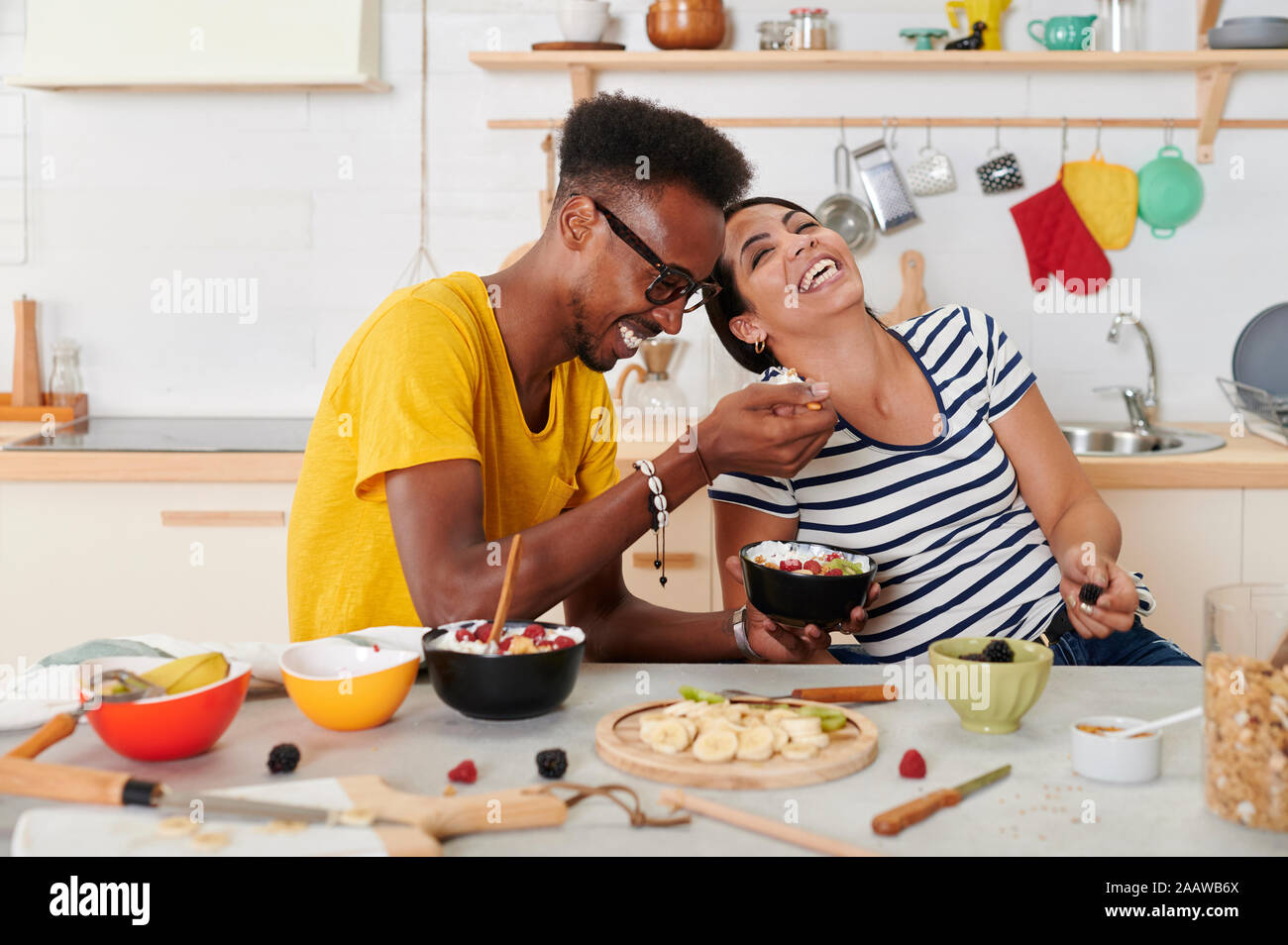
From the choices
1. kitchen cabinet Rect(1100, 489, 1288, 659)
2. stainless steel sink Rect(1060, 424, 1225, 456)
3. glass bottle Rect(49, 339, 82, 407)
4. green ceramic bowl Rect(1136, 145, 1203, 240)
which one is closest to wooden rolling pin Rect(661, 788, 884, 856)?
kitchen cabinet Rect(1100, 489, 1288, 659)

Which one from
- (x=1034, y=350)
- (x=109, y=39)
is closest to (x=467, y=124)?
(x=109, y=39)

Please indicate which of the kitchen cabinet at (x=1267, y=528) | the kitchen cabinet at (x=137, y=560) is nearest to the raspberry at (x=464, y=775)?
the kitchen cabinet at (x=137, y=560)

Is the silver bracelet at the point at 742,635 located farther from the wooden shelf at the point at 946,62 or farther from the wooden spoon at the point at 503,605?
the wooden shelf at the point at 946,62

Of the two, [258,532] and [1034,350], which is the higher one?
[1034,350]

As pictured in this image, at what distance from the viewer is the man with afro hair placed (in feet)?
4.66

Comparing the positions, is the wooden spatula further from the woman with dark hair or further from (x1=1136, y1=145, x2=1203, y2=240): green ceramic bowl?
(x1=1136, y1=145, x2=1203, y2=240): green ceramic bowl

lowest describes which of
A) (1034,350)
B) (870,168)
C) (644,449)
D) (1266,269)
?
(644,449)

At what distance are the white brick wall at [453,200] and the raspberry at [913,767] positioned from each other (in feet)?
7.62

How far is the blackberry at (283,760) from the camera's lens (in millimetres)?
1072

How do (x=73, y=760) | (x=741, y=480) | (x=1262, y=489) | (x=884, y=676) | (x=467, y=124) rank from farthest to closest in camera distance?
(x=467, y=124), (x=1262, y=489), (x=741, y=480), (x=884, y=676), (x=73, y=760)

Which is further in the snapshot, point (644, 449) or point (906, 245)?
point (906, 245)

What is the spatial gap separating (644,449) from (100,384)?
169 cm

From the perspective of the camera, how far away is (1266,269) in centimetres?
324

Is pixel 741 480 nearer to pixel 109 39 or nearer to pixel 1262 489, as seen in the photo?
pixel 1262 489
